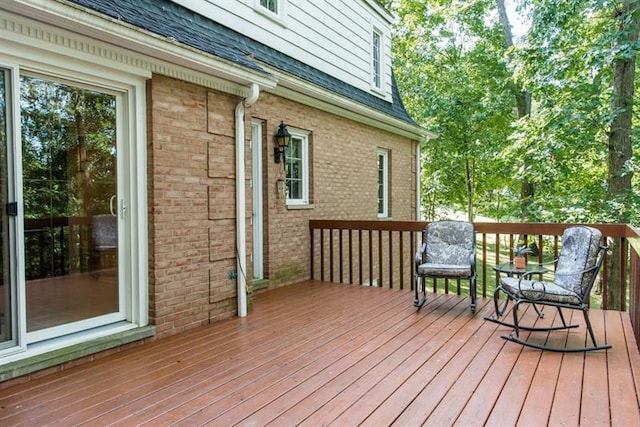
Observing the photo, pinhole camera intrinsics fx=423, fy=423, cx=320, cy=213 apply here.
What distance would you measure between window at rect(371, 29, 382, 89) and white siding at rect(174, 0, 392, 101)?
0.12 m

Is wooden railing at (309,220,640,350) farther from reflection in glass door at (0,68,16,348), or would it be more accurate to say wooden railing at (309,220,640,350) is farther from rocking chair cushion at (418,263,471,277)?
reflection in glass door at (0,68,16,348)

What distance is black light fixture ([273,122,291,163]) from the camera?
582 centimetres

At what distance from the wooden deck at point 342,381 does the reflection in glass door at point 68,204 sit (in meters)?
0.56

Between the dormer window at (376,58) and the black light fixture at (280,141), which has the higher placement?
the dormer window at (376,58)

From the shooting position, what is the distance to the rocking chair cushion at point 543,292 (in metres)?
3.63

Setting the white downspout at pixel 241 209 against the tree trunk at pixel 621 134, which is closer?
the white downspout at pixel 241 209

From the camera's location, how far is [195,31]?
14.1ft

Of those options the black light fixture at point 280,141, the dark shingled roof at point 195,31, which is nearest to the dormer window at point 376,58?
the dark shingled roof at point 195,31

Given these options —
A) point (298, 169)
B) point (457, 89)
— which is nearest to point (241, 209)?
point (298, 169)

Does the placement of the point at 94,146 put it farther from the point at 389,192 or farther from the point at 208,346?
the point at 389,192

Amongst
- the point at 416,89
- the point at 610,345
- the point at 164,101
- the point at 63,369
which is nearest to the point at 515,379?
the point at 610,345

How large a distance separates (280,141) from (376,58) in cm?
487

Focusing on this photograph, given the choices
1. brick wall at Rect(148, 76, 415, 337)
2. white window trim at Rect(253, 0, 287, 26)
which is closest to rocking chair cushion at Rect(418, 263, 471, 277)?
brick wall at Rect(148, 76, 415, 337)

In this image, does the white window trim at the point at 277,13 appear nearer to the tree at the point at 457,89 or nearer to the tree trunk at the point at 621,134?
the tree trunk at the point at 621,134
